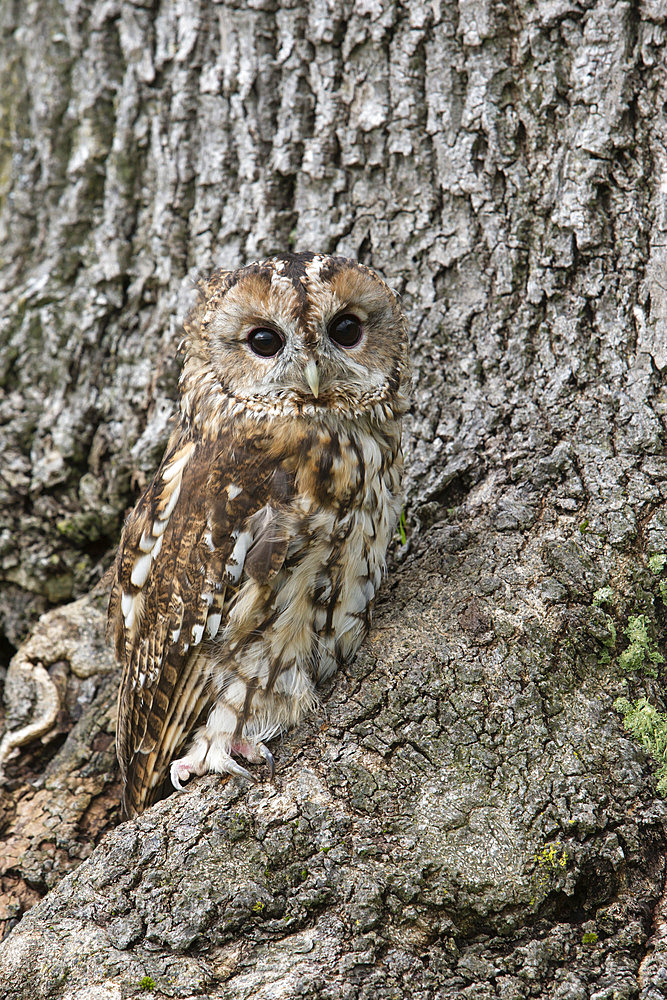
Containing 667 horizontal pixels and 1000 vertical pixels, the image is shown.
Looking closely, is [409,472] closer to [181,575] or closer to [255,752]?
[181,575]

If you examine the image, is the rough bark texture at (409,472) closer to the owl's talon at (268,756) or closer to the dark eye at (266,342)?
the owl's talon at (268,756)

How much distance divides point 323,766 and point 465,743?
325 millimetres

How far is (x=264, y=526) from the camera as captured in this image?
2.02 metres

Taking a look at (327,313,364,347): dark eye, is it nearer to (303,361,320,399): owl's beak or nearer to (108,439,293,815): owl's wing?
(303,361,320,399): owl's beak

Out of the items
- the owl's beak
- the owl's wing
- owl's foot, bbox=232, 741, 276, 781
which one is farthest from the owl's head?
owl's foot, bbox=232, 741, 276, 781

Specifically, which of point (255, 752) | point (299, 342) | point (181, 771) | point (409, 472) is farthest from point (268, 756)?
point (299, 342)

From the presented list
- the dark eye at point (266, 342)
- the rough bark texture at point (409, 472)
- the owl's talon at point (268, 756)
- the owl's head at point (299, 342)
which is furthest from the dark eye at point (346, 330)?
the owl's talon at point (268, 756)

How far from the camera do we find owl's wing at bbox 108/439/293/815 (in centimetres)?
204

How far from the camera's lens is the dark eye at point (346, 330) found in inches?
83.0

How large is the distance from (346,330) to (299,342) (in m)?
0.19

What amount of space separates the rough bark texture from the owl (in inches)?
5.6

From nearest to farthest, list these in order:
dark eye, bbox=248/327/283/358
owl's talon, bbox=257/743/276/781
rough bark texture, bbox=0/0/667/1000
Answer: rough bark texture, bbox=0/0/667/1000 → owl's talon, bbox=257/743/276/781 → dark eye, bbox=248/327/283/358

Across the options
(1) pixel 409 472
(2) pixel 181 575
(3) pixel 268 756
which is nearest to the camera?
(3) pixel 268 756

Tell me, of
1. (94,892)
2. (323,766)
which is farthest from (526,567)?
(94,892)
